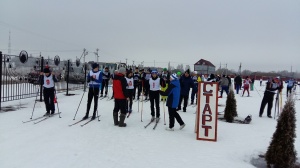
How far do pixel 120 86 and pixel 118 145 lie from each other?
2382 millimetres

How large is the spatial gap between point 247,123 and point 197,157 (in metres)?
5.08

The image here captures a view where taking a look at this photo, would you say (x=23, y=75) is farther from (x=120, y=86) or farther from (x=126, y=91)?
(x=126, y=91)

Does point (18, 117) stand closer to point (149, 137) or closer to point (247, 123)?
point (149, 137)

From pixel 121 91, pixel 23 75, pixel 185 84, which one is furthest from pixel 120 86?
pixel 23 75

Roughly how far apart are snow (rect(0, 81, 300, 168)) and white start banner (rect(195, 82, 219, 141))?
261mm

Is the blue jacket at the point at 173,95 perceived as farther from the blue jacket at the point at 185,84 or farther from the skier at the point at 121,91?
the blue jacket at the point at 185,84

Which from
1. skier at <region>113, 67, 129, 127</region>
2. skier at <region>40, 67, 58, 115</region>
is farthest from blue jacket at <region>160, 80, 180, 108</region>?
skier at <region>40, 67, 58, 115</region>

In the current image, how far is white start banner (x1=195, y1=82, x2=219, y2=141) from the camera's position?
283 inches

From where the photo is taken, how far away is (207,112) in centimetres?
728

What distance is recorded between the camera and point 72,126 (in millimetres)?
7996

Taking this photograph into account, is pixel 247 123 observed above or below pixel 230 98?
below

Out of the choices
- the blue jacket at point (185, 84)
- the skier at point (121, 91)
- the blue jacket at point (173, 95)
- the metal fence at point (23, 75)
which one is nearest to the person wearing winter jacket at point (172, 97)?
the blue jacket at point (173, 95)

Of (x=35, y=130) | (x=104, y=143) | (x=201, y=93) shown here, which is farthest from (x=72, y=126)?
(x=201, y=93)

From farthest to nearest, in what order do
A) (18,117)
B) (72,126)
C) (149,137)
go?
(18,117) → (72,126) → (149,137)
